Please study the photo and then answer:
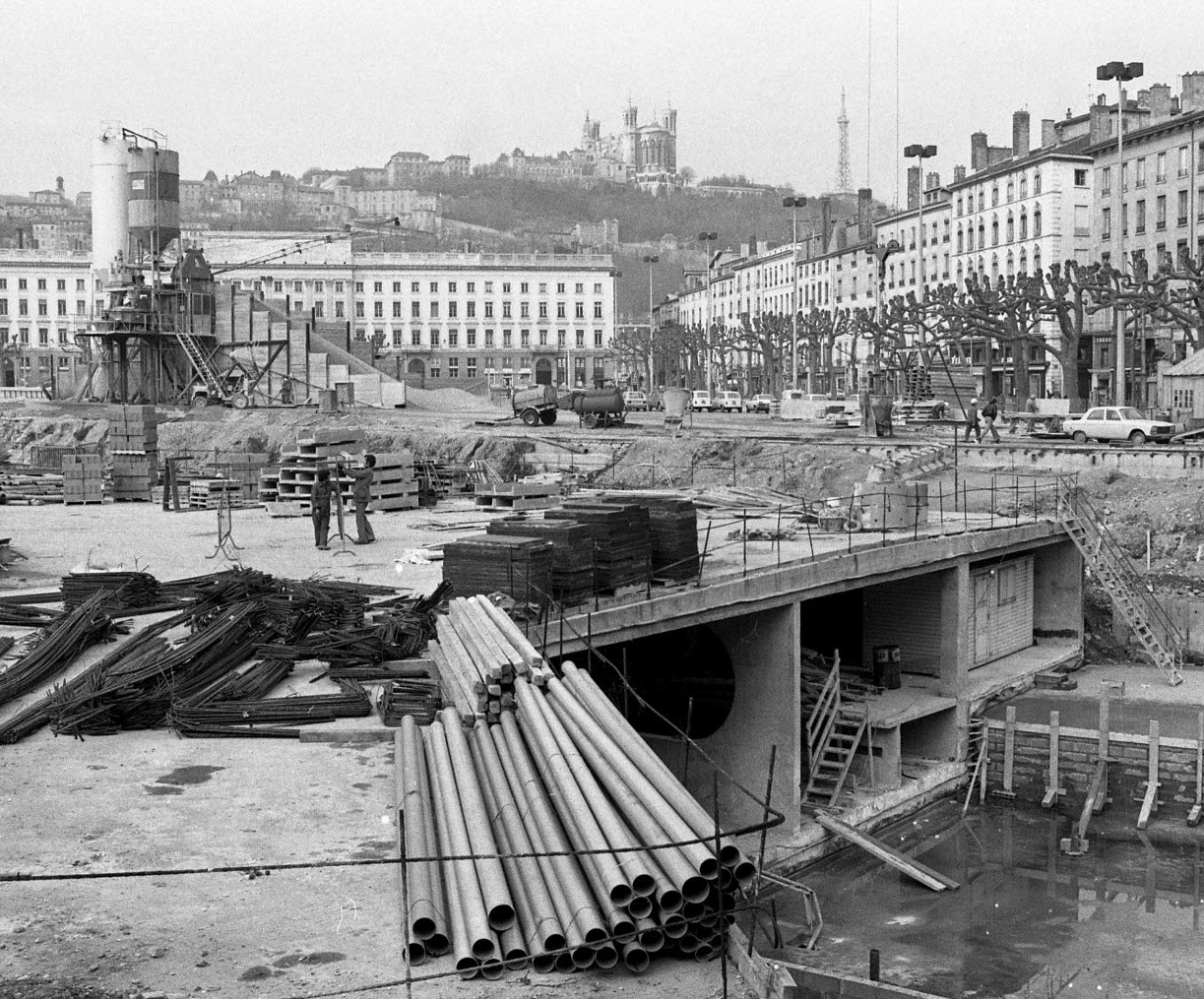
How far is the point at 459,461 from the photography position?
56281mm

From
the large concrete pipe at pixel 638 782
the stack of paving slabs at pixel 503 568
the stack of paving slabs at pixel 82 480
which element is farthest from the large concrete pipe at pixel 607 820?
the stack of paving slabs at pixel 82 480

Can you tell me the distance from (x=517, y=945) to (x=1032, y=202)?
89.8m

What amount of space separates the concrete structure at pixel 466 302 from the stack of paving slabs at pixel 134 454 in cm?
8845

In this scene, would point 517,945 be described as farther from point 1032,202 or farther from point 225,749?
point 1032,202

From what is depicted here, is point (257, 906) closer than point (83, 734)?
Yes

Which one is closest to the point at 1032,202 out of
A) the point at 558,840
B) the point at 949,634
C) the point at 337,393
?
the point at 337,393

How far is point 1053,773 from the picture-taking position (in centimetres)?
2650

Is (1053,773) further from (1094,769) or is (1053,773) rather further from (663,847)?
(663,847)

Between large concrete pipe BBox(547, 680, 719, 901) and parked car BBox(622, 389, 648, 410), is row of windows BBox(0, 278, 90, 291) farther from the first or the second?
large concrete pipe BBox(547, 680, 719, 901)

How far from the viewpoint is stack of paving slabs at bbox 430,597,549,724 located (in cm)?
1470

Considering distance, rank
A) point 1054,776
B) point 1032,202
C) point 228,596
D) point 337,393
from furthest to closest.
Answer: point 1032,202, point 337,393, point 1054,776, point 228,596

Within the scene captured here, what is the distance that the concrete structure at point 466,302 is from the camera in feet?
454

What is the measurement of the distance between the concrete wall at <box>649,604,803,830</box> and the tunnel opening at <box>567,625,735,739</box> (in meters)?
0.39

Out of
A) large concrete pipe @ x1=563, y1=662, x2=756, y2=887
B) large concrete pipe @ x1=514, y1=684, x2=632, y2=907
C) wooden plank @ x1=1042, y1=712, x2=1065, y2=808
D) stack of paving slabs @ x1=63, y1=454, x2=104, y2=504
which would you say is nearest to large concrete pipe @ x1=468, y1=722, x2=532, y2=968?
large concrete pipe @ x1=514, y1=684, x2=632, y2=907
